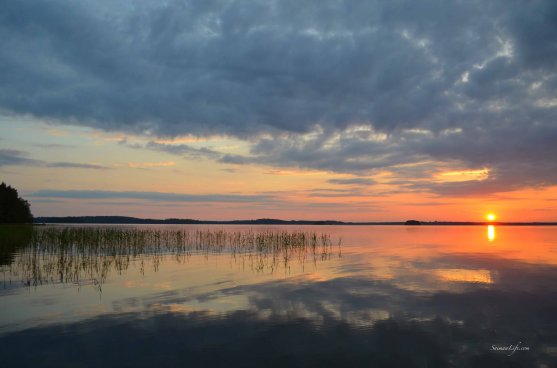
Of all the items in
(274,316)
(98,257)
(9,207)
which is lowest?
(274,316)

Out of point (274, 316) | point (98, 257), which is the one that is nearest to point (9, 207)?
point (98, 257)

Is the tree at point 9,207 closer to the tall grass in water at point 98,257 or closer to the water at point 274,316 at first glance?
the tall grass in water at point 98,257

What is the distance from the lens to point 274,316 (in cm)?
1184

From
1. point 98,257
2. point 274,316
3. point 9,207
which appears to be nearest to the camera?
point 274,316

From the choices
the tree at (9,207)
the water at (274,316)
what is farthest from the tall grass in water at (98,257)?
the tree at (9,207)

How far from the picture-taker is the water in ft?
28.1

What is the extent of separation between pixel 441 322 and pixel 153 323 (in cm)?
832

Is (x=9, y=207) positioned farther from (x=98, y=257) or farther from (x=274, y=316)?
(x=274, y=316)

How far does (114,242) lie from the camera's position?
109ft

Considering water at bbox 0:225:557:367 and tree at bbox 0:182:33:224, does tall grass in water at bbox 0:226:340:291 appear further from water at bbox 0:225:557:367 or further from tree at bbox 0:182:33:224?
tree at bbox 0:182:33:224

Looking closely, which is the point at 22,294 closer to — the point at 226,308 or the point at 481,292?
the point at 226,308

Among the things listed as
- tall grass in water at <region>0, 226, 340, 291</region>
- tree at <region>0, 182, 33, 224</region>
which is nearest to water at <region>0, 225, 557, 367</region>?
tall grass in water at <region>0, 226, 340, 291</region>

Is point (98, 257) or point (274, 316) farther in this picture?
point (98, 257)

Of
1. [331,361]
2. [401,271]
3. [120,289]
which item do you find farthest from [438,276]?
[120,289]
